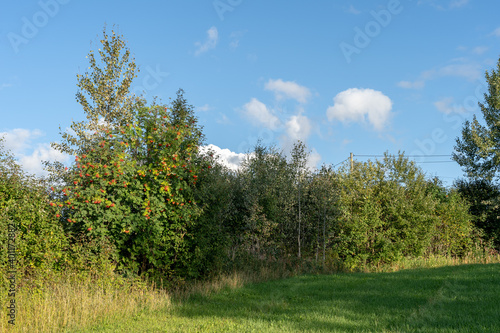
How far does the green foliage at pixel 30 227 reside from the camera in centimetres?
823

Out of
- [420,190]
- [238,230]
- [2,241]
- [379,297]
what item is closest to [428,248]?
[420,190]

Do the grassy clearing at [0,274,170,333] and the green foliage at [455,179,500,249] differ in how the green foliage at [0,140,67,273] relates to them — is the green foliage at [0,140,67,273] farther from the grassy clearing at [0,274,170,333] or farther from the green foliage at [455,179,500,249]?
the green foliage at [455,179,500,249]

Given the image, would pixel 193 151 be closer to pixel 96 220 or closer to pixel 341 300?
pixel 96 220

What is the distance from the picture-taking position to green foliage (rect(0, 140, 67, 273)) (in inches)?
324

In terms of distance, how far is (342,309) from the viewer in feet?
28.1

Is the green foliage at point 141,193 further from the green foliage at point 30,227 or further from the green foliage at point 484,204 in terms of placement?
the green foliage at point 484,204

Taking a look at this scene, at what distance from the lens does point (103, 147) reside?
33.8 feet

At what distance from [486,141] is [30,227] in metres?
29.1

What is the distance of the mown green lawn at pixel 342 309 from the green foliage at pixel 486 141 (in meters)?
17.9

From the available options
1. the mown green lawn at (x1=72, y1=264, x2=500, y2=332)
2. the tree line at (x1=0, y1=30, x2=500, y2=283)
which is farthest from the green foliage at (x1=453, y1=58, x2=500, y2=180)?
the mown green lawn at (x1=72, y1=264, x2=500, y2=332)

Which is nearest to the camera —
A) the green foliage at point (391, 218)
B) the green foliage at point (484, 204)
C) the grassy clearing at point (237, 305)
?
the grassy clearing at point (237, 305)

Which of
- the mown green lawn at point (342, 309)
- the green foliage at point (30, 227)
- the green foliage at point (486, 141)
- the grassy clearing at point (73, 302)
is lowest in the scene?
the mown green lawn at point (342, 309)

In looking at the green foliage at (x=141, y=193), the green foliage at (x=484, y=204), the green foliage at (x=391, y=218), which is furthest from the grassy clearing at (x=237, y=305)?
the green foliage at (x=484, y=204)

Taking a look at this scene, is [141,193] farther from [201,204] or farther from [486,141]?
[486,141]
